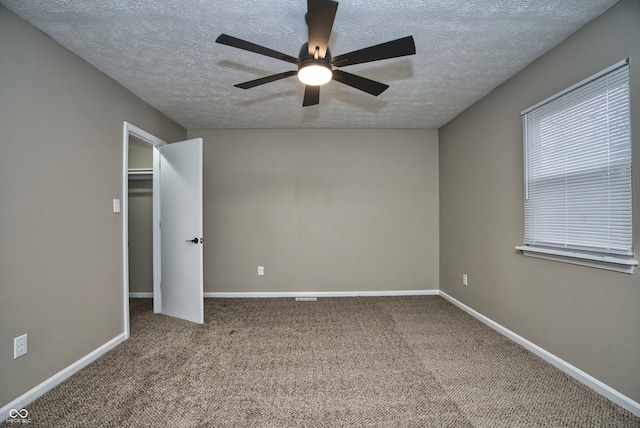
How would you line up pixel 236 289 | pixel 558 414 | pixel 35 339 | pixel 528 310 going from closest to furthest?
pixel 558 414
pixel 35 339
pixel 528 310
pixel 236 289

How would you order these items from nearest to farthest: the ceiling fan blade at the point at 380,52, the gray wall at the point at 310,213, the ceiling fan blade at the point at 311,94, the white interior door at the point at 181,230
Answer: the ceiling fan blade at the point at 380,52, the ceiling fan blade at the point at 311,94, the white interior door at the point at 181,230, the gray wall at the point at 310,213

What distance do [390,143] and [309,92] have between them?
250 centimetres

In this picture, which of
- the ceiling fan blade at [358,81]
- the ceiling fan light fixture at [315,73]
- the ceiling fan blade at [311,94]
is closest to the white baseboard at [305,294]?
the ceiling fan blade at [311,94]

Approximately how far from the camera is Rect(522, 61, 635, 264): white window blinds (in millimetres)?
1786

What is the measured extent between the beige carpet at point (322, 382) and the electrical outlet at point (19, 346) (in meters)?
0.34

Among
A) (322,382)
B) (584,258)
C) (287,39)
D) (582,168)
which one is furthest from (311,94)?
(584,258)

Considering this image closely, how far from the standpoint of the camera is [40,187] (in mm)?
1991

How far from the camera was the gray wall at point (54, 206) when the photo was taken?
5.91ft

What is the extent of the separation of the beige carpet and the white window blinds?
1016 millimetres

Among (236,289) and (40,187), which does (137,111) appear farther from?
(236,289)

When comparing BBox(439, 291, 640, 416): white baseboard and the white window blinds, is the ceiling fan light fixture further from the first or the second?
BBox(439, 291, 640, 416): white baseboard

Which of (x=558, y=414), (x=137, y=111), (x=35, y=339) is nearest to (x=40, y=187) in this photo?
(x=35, y=339)

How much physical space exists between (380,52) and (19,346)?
9.12ft

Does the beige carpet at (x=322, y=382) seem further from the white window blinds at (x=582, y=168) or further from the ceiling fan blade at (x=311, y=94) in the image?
the ceiling fan blade at (x=311, y=94)
